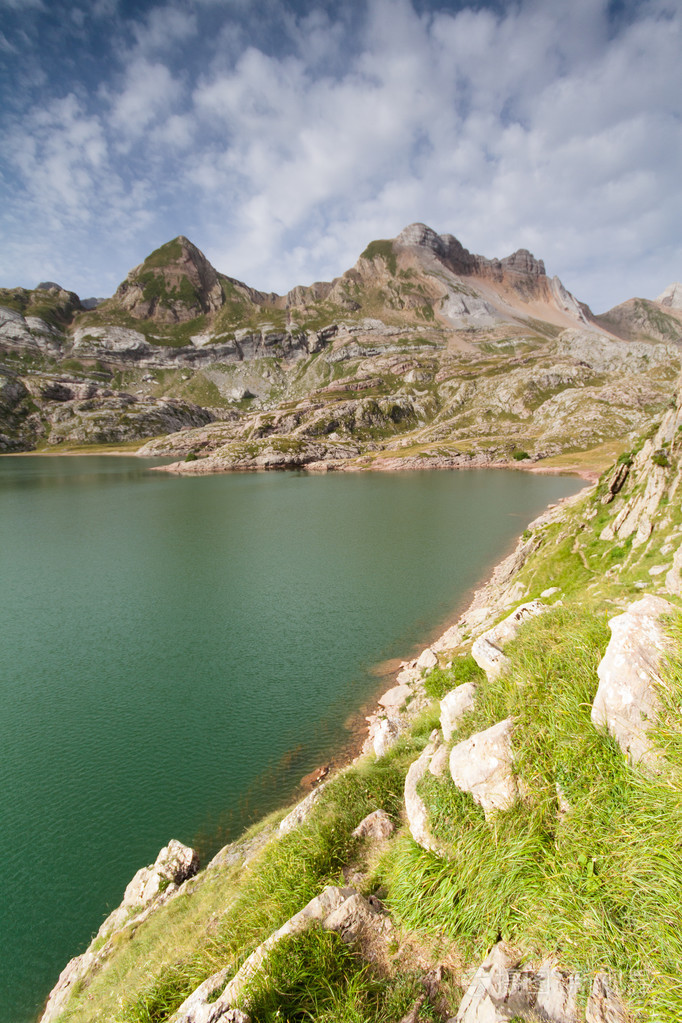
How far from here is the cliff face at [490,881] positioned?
192 inches

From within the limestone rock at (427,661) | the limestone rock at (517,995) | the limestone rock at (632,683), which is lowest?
the limestone rock at (427,661)

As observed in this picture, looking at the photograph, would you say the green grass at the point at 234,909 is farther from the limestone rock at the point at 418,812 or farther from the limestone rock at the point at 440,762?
the limestone rock at the point at 440,762

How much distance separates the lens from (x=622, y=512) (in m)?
26.2

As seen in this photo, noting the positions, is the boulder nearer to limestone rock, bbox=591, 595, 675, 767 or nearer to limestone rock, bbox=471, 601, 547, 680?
limestone rock, bbox=471, 601, 547, 680

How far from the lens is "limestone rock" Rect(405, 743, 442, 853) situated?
25.3 feet

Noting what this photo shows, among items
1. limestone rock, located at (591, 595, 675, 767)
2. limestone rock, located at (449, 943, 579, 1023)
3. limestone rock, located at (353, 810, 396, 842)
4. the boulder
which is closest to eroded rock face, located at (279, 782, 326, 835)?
limestone rock, located at (353, 810, 396, 842)

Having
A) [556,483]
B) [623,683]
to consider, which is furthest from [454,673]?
[556,483]

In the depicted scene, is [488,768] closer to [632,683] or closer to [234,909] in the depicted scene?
[632,683]

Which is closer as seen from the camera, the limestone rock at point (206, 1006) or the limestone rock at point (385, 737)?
the limestone rock at point (206, 1006)

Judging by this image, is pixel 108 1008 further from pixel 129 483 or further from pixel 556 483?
pixel 129 483

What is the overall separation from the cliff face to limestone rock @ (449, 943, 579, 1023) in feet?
0.07

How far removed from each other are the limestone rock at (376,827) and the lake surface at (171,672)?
10.7m

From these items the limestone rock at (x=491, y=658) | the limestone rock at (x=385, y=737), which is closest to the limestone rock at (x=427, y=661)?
the limestone rock at (x=385, y=737)

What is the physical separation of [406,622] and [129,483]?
11664 cm
